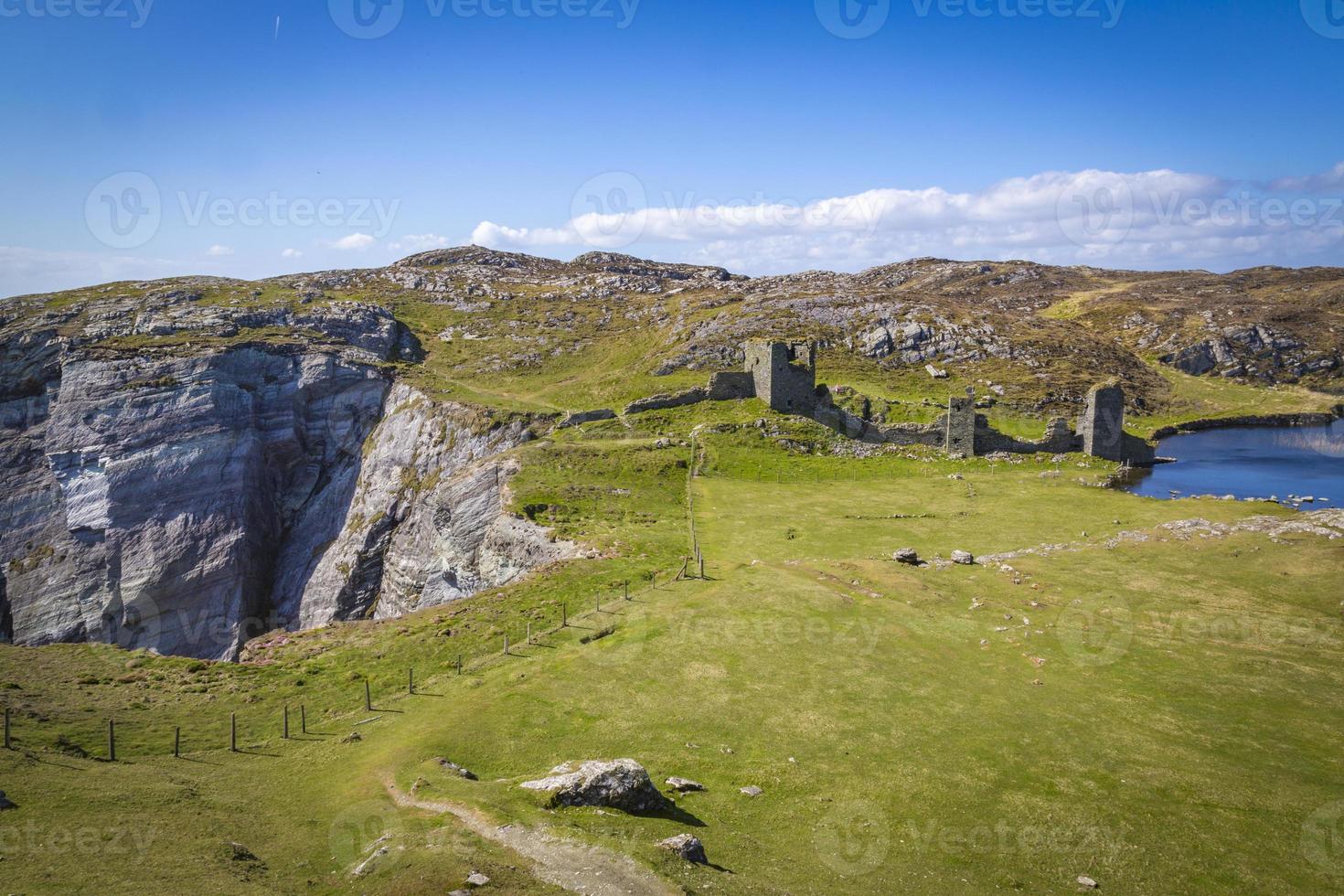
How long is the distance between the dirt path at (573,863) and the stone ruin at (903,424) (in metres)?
57.8

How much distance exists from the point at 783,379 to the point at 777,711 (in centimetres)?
5086

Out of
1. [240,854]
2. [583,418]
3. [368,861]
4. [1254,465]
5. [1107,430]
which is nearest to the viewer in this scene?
[368,861]

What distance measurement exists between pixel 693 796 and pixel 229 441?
83826 mm

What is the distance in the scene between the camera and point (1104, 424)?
6925 cm

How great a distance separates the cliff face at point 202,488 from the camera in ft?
250

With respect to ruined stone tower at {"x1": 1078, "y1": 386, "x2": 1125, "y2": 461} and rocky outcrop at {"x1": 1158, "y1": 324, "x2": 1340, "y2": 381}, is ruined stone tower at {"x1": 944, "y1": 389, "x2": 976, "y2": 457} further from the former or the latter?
rocky outcrop at {"x1": 1158, "y1": 324, "x2": 1340, "y2": 381}

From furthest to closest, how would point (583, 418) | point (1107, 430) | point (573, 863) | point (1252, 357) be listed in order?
point (1252, 357) → point (583, 418) → point (1107, 430) → point (573, 863)

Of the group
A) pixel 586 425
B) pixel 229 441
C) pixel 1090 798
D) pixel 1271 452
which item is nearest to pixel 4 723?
pixel 1090 798

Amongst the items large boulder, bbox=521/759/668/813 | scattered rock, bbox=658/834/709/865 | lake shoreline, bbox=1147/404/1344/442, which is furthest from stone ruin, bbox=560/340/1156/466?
scattered rock, bbox=658/834/709/865

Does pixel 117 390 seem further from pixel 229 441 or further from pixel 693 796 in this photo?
pixel 693 796

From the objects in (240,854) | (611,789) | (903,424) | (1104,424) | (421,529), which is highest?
(1104,424)

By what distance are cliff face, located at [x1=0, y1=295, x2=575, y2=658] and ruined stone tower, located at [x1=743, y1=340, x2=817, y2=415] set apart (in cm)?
2627

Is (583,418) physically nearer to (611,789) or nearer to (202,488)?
(202,488)

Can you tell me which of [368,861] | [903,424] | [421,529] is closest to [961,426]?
[903,424]
